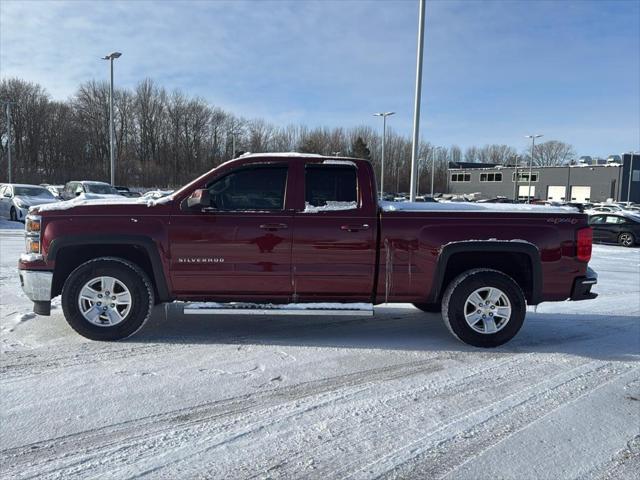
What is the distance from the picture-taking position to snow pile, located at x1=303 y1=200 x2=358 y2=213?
207 inches

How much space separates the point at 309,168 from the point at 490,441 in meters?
3.16

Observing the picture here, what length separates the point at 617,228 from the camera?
20625 millimetres

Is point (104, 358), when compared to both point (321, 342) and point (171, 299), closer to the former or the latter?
point (171, 299)

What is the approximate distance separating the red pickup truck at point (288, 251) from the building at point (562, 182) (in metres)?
67.7

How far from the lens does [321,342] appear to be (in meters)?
5.47

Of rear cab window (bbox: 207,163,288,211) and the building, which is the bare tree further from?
rear cab window (bbox: 207,163,288,211)

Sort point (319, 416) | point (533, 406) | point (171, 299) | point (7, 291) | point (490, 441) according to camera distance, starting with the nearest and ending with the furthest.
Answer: point (490, 441) < point (319, 416) < point (533, 406) < point (171, 299) < point (7, 291)

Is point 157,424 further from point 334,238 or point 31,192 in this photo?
point 31,192

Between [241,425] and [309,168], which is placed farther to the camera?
[309,168]

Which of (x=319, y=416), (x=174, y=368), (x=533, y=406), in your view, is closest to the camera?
(x=319, y=416)

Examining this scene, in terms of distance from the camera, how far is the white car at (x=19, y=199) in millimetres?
20359

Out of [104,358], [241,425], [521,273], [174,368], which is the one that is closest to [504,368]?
[521,273]

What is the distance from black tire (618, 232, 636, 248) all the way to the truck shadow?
15.5 m

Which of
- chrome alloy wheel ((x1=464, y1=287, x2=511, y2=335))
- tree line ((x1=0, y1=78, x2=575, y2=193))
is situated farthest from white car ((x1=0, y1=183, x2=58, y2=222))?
tree line ((x1=0, y1=78, x2=575, y2=193))
